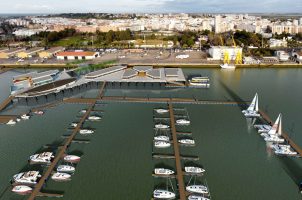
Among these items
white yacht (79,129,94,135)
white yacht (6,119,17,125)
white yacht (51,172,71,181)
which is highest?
white yacht (6,119,17,125)

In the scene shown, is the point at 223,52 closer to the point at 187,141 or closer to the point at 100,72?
the point at 100,72

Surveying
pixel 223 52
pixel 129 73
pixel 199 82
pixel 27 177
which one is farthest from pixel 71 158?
pixel 223 52

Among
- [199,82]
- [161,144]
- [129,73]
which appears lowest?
[161,144]

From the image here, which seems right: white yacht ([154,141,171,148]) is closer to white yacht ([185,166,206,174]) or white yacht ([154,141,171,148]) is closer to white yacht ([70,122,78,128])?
white yacht ([185,166,206,174])

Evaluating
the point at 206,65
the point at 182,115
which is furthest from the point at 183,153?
the point at 206,65

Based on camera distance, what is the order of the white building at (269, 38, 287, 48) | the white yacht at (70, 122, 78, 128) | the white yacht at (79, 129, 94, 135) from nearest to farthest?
the white yacht at (79, 129, 94, 135) → the white yacht at (70, 122, 78, 128) → the white building at (269, 38, 287, 48)

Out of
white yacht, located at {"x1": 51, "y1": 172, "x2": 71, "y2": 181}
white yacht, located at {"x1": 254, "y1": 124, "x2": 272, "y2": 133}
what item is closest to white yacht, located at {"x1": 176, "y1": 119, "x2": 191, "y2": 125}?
white yacht, located at {"x1": 254, "y1": 124, "x2": 272, "y2": 133}

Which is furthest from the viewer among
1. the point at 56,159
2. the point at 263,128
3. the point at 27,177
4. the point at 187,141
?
the point at 263,128
